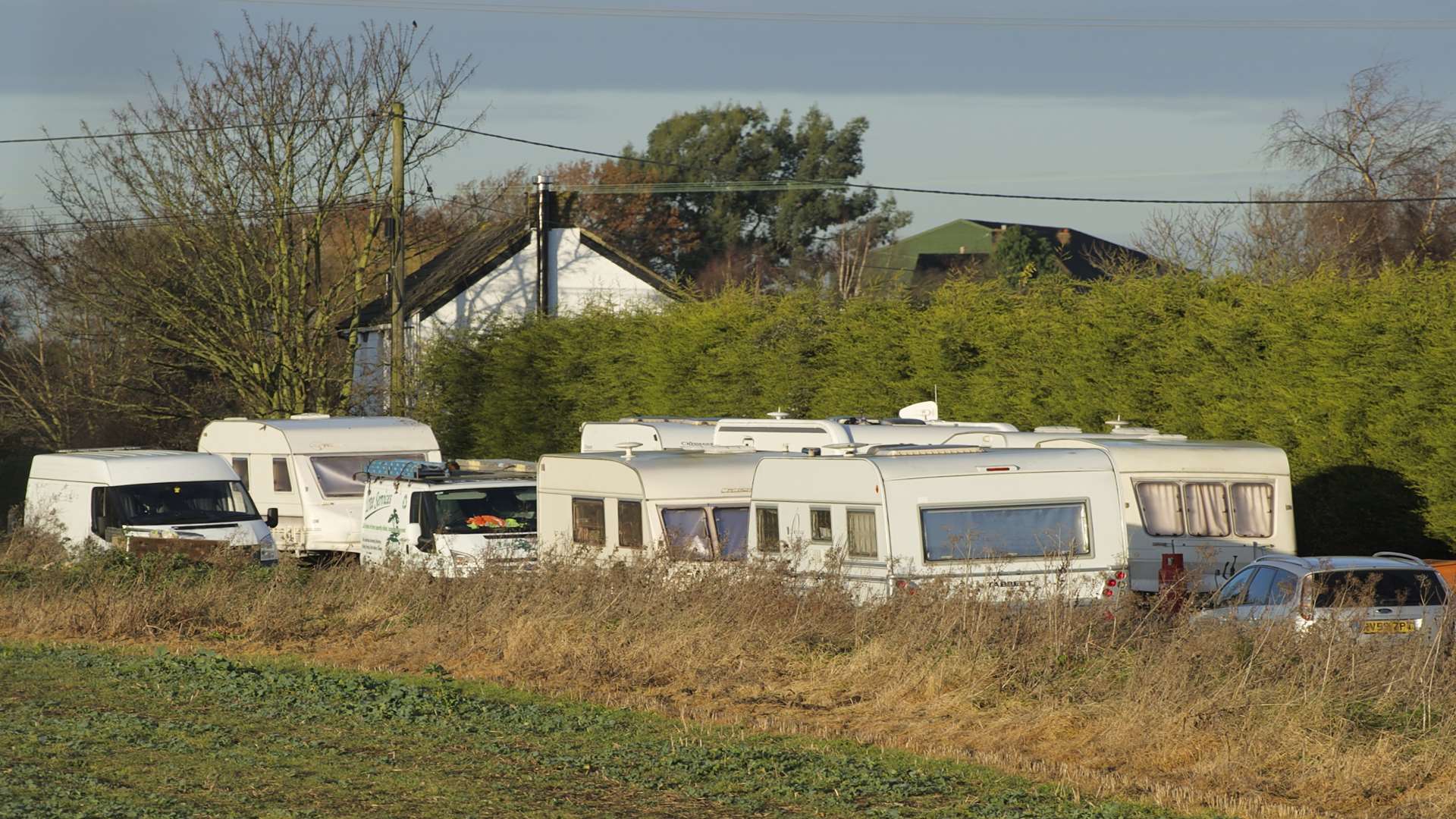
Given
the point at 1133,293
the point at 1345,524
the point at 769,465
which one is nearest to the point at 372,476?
the point at 769,465

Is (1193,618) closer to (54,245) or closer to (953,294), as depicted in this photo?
(953,294)

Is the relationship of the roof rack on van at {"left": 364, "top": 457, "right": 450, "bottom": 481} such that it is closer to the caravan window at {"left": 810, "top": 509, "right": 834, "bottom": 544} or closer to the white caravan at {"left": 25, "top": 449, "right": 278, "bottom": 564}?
the white caravan at {"left": 25, "top": 449, "right": 278, "bottom": 564}

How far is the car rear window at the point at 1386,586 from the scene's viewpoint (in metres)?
13.8

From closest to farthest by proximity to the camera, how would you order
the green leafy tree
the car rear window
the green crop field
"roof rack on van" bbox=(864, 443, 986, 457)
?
the green crop field
the car rear window
"roof rack on van" bbox=(864, 443, 986, 457)
the green leafy tree

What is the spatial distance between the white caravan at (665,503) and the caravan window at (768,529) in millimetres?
274

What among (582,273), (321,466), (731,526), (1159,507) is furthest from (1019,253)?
(731,526)

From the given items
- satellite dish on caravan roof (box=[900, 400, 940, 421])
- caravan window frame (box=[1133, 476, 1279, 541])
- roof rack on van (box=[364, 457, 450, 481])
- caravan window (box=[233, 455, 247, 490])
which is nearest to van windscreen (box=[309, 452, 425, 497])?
caravan window (box=[233, 455, 247, 490])

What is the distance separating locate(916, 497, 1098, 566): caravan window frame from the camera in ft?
49.1

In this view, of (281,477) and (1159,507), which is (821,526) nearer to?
(1159,507)

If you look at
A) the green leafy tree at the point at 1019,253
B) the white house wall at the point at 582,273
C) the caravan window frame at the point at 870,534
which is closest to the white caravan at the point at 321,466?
the caravan window frame at the point at 870,534

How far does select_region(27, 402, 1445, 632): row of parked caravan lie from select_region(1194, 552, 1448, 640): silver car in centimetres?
8

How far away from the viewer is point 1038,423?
23.8 meters

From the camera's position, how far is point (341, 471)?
26.4m

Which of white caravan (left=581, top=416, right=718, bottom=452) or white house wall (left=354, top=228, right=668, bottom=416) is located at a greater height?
white house wall (left=354, top=228, right=668, bottom=416)
